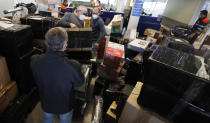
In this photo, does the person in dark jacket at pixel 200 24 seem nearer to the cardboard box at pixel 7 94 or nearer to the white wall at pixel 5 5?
the cardboard box at pixel 7 94

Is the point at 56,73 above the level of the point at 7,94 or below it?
above

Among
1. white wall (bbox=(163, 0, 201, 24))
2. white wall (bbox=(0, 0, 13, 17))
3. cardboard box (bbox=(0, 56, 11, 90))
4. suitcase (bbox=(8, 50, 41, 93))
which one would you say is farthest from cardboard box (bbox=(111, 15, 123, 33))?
white wall (bbox=(163, 0, 201, 24))

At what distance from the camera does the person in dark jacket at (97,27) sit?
2.44 m

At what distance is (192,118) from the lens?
2.32 feet

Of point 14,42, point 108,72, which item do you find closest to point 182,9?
point 108,72

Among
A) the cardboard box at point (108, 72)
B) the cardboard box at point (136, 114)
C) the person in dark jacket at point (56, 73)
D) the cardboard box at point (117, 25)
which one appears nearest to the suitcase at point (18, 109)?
the person in dark jacket at point (56, 73)

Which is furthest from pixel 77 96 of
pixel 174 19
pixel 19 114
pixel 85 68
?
pixel 174 19

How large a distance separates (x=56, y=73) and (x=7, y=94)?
86 cm

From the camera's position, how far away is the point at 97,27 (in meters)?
2.53

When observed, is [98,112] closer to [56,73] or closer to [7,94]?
[56,73]

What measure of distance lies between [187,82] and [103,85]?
126 cm

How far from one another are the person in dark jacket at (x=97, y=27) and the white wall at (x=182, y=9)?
5.29 meters

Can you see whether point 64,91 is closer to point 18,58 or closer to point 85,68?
point 85,68

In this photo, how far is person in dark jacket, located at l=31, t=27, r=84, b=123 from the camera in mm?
823
